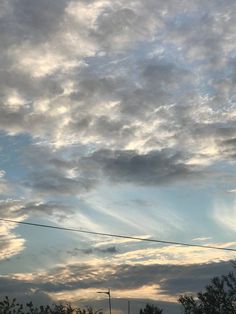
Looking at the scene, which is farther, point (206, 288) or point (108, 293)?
point (206, 288)

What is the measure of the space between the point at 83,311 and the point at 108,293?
25.4m

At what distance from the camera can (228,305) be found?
232 feet

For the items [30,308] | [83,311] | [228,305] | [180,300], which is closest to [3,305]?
[30,308]

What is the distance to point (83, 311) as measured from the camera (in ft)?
302

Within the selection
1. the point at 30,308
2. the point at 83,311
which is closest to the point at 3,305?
the point at 30,308

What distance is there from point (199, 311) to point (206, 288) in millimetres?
3742

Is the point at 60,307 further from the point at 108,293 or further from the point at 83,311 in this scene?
the point at 108,293

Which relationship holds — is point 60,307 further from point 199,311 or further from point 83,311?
point 199,311

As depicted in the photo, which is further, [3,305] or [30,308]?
[30,308]

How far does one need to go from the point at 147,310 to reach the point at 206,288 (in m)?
24.6

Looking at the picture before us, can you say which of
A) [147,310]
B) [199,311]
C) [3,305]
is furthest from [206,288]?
[3,305]

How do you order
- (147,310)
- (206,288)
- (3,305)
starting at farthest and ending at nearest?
(147,310), (3,305), (206,288)

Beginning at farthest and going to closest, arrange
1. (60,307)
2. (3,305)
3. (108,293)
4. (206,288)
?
(60,307), (3,305), (206,288), (108,293)

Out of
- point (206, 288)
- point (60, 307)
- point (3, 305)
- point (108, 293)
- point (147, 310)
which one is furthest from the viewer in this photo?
point (147, 310)
